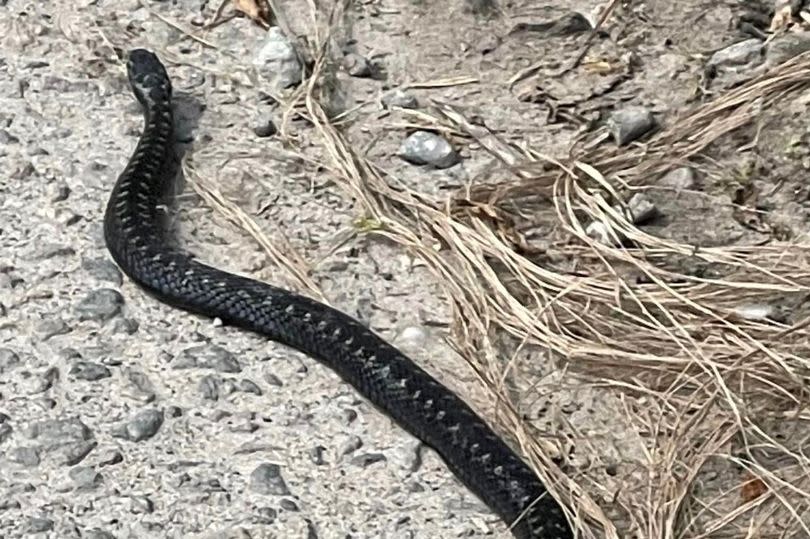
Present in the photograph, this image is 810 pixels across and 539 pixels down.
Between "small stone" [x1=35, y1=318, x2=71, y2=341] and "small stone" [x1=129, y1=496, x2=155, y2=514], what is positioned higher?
"small stone" [x1=35, y1=318, x2=71, y2=341]

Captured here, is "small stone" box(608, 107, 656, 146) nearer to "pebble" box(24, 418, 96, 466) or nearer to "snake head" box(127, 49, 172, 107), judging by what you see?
"snake head" box(127, 49, 172, 107)

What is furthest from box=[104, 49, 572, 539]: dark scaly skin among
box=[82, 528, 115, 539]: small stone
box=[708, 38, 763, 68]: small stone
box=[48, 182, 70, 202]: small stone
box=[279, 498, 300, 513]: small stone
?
box=[708, 38, 763, 68]: small stone

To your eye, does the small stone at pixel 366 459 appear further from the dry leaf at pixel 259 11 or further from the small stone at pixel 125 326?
the dry leaf at pixel 259 11

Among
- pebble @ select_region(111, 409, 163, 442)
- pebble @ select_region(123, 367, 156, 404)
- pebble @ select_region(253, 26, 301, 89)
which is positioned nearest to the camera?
pebble @ select_region(111, 409, 163, 442)

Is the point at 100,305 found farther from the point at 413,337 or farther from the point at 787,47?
the point at 787,47

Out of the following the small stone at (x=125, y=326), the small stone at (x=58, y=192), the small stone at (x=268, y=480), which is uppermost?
the small stone at (x=58, y=192)

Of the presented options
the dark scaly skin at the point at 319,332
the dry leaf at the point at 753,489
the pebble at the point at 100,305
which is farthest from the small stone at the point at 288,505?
the dry leaf at the point at 753,489

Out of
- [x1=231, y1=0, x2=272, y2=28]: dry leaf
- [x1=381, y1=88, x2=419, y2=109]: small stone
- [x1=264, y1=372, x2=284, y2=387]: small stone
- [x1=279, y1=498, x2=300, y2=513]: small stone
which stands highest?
[x1=231, y1=0, x2=272, y2=28]: dry leaf
